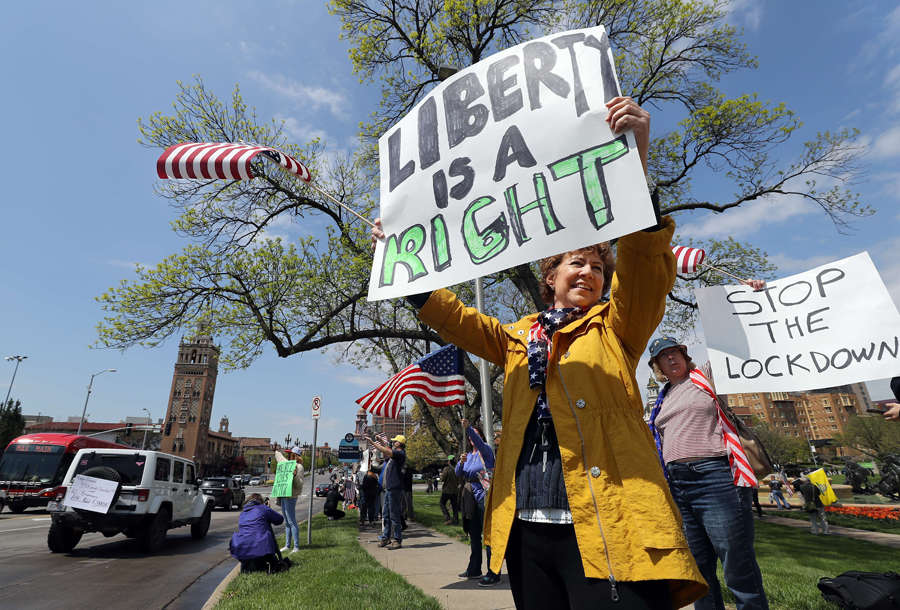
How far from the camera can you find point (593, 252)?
1992mm

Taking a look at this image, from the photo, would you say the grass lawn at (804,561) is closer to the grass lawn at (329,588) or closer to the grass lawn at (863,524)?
the grass lawn at (863,524)

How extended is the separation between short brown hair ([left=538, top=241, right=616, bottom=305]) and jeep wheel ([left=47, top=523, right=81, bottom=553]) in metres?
11.4

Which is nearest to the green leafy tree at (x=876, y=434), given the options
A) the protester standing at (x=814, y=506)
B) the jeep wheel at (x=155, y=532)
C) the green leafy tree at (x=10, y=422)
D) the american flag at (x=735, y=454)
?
the protester standing at (x=814, y=506)

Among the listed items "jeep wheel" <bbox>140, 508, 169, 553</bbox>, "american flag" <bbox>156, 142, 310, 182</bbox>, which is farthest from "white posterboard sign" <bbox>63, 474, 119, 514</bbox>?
"american flag" <bbox>156, 142, 310, 182</bbox>

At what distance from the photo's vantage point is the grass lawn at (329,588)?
4.61m

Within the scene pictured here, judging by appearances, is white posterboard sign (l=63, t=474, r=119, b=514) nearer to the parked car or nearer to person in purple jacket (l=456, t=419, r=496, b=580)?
person in purple jacket (l=456, t=419, r=496, b=580)

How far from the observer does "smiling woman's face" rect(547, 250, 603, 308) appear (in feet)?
6.20

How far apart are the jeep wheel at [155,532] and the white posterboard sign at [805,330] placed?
11.0 m

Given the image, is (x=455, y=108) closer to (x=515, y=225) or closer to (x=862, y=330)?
(x=515, y=225)

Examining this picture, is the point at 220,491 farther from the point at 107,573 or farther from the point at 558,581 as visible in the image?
the point at 558,581

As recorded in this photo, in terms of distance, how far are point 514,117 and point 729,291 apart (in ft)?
10.2

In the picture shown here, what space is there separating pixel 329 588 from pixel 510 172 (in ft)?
17.4

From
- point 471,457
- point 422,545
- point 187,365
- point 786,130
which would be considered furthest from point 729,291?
point 187,365

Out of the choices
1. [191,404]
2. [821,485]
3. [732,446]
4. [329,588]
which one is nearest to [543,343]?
[732,446]
